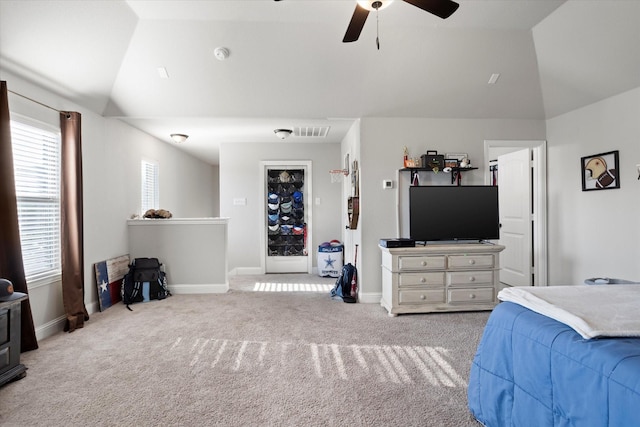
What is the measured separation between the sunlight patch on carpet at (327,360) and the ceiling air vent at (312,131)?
3189mm

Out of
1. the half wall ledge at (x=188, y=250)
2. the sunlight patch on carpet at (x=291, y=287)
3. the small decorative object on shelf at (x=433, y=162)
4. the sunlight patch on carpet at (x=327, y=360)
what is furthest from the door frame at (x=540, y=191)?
the half wall ledge at (x=188, y=250)

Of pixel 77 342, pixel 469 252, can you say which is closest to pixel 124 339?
pixel 77 342

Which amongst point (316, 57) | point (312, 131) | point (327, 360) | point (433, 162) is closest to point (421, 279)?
point (433, 162)

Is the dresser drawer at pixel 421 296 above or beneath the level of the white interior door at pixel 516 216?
beneath

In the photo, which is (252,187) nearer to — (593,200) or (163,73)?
(163,73)

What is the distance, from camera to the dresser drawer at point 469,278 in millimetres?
3793

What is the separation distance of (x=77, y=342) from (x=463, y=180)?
4.46m

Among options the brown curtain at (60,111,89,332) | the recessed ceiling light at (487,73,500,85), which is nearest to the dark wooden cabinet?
the brown curtain at (60,111,89,332)

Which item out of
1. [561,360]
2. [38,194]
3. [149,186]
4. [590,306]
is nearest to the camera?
[561,360]

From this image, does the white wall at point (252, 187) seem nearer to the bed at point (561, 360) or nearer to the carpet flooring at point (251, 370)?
the carpet flooring at point (251, 370)

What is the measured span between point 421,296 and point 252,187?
369cm

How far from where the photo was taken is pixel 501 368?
64.4 inches

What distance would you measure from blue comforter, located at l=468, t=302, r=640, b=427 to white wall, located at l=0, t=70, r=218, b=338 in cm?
372

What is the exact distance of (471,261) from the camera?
3.80 meters
